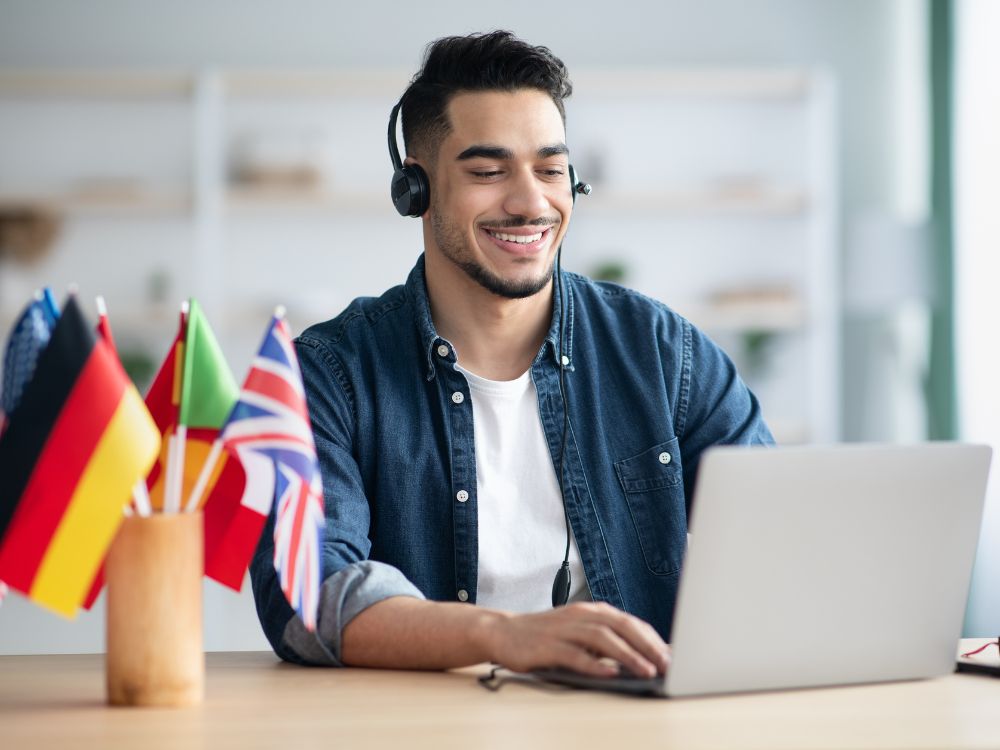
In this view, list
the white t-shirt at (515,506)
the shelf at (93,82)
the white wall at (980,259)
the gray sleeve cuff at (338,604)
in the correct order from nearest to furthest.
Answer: the gray sleeve cuff at (338,604) → the white t-shirt at (515,506) → the white wall at (980,259) → the shelf at (93,82)

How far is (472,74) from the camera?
187 centimetres

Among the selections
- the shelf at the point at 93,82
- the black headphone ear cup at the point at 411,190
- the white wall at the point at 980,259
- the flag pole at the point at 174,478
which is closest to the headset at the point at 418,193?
the black headphone ear cup at the point at 411,190

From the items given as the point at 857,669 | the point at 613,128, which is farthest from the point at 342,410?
the point at 613,128

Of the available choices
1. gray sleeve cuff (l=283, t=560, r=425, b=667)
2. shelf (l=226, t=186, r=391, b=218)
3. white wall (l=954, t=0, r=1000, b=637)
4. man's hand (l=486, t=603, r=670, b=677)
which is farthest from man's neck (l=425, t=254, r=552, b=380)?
shelf (l=226, t=186, r=391, b=218)

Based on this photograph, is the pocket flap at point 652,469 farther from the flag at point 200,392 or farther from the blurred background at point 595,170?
the blurred background at point 595,170

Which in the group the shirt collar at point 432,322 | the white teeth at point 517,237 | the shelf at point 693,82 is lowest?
the shirt collar at point 432,322

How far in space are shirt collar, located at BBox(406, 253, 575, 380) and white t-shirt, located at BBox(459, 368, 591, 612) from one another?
6 cm

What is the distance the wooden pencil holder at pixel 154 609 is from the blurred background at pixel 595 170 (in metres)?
3.45

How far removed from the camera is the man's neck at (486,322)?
1.83 metres

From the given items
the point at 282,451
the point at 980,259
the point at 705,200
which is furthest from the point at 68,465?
the point at 705,200

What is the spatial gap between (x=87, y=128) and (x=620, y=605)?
3680 mm

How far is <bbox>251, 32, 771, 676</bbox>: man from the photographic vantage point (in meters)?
1.68

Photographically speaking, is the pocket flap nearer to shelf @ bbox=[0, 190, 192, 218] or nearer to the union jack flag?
the union jack flag

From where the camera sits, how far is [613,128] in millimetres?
4734
